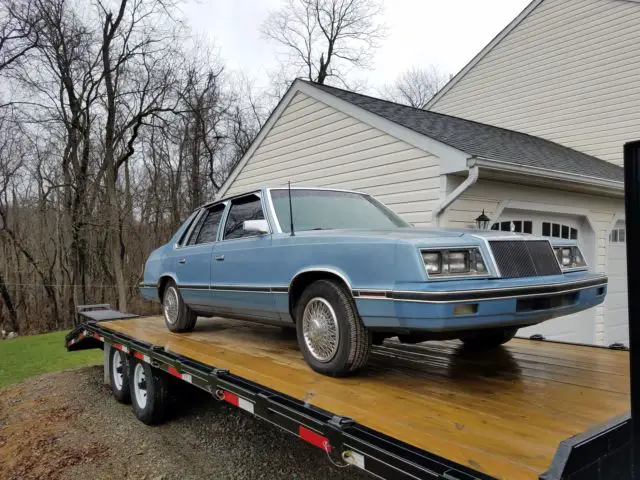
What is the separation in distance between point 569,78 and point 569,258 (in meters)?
10.5

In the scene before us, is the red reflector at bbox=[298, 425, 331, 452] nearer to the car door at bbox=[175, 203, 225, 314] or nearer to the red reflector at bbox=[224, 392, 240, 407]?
the red reflector at bbox=[224, 392, 240, 407]

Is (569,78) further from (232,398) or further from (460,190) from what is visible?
(232,398)

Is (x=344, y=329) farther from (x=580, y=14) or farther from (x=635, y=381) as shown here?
(x=580, y=14)

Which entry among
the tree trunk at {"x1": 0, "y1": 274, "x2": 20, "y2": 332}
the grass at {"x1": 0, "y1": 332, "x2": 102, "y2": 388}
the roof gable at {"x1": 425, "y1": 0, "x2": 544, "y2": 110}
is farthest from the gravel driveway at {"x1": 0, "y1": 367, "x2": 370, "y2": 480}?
the tree trunk at {"x1": 0, "y1": 274, "x2": 20, "y2": 332}

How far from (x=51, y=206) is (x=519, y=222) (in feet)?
58.7

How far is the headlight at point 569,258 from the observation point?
3.32 m

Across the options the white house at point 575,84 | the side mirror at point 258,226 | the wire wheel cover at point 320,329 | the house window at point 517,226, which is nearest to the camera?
the wire wheel cover at point 320,329

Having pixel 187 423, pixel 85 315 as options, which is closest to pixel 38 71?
pixel 85 315

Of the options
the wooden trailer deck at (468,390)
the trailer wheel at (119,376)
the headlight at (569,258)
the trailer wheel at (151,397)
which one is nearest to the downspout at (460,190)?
the wooden trailer deck at (468,390)

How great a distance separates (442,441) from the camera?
2150mm

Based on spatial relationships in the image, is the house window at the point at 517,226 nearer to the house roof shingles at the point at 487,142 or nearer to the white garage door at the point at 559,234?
the white garage door at the point at 559,234

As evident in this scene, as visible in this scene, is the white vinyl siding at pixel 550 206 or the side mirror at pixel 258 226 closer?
the side mirror at pixel 258 226

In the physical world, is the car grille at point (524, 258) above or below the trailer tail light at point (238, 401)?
above

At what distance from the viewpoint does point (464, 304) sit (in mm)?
2680
